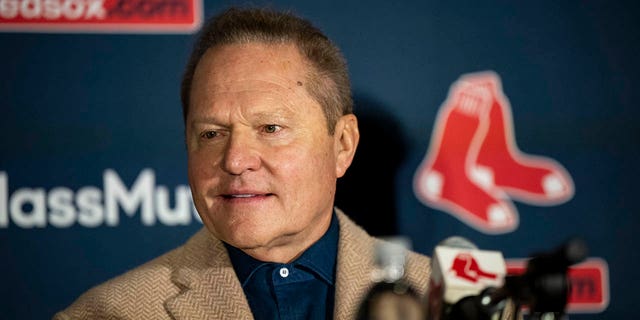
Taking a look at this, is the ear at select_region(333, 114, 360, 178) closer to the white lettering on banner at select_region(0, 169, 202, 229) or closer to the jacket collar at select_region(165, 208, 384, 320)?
the jacket collar at select_region(165, 208, 384, 320)

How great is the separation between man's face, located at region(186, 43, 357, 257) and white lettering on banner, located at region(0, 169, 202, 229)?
996mm

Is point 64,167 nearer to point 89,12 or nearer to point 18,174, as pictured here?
point 18,174

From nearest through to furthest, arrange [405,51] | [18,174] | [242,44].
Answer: [242,44], [18,174], [405,51]

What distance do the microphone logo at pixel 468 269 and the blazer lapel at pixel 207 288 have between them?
2.55ft

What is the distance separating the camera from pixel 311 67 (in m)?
2.04

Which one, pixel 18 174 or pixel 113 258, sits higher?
pixel 18 174

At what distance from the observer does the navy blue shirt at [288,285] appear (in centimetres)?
204

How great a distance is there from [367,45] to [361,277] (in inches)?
47.2

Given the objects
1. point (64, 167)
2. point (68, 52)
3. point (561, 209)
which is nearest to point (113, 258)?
point (64, 167)

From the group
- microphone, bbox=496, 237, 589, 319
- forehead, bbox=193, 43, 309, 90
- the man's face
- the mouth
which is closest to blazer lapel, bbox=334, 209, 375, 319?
the man's face

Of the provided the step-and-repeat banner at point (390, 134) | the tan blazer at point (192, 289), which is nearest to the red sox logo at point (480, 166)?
the step-and-repeat banner at point (390, 134)

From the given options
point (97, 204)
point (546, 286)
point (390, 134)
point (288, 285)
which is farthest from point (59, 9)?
point (546, 286)

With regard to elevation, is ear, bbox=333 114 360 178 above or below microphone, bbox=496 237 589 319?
above

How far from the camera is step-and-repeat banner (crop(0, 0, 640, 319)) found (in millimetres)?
2936
